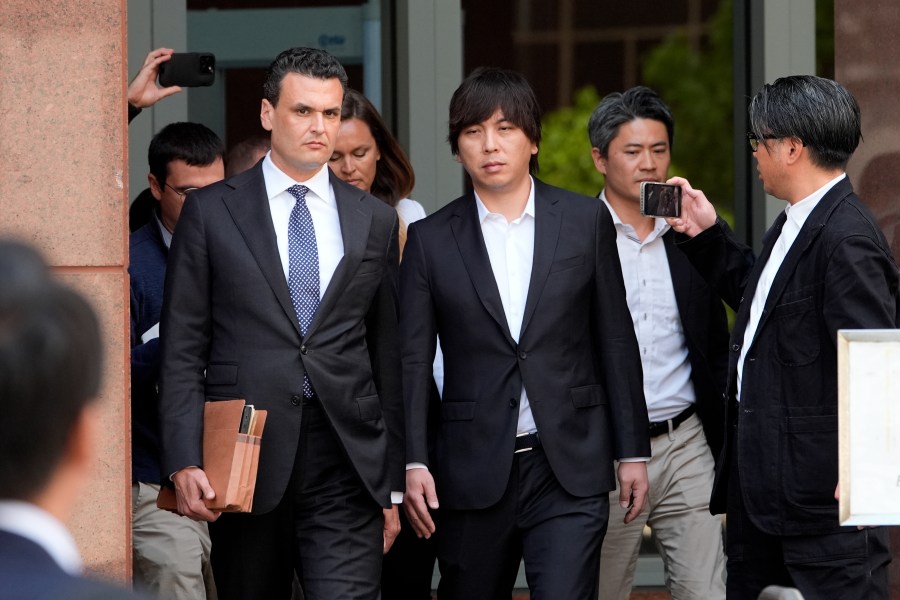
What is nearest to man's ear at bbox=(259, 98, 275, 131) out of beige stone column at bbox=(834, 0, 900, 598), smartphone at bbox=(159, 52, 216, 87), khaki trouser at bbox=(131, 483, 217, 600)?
smartphone at bbox=(159, 52, 216, 87)

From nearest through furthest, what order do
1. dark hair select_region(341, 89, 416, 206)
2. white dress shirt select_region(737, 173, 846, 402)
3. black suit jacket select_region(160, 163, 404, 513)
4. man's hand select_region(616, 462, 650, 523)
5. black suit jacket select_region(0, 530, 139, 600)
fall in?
black suit jacket select_region(0, 530, 139, 600), black suit jacket select_region(160, 163, 404, 513), white dress shirt select_region(737, 173, 846, 402), man's hand select_region(616, 462, 650, 523), dark hair select_region(341, 89, 416, 206)

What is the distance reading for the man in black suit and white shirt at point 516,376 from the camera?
480cm

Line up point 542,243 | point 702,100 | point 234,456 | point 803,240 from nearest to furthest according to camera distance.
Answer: point 234,456 < point 803,240 < point 542,243 < point 702,100

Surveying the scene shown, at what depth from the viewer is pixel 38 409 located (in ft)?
5.24

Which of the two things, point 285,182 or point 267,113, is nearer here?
point 285,182

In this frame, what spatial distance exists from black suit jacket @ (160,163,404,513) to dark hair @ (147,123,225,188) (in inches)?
40.2

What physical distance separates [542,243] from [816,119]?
912mm

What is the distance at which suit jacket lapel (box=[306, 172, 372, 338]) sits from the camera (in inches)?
176

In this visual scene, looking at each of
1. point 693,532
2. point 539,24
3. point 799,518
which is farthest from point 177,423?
point 539,24

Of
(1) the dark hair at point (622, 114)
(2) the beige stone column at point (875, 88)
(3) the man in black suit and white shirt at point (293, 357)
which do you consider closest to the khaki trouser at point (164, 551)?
(3) the man in black suit and white shirt at point (293, 357)

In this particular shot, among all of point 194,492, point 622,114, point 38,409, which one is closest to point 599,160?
point 622,114

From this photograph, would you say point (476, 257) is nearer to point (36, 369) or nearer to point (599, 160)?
point (599, 160)

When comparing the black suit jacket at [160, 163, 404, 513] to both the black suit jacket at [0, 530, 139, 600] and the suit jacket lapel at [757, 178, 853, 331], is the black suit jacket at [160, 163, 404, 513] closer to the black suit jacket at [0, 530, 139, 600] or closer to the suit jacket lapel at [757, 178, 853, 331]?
the suit jacket lapel at [757, 178, 853, 331]

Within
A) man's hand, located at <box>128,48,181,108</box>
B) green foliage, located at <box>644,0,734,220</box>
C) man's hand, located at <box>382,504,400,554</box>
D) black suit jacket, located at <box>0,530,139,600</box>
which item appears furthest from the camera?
green foliage, located at <box>644,0,734,220</box>
